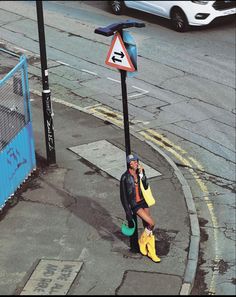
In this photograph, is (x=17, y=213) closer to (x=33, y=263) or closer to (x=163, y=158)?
(x=33, y=263)

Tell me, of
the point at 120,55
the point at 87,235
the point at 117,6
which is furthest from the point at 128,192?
the point at 117,6

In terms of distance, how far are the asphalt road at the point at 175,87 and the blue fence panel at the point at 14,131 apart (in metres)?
3.46

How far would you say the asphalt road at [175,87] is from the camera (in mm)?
11391

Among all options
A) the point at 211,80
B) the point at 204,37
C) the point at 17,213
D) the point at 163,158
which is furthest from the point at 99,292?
the point at 204,37

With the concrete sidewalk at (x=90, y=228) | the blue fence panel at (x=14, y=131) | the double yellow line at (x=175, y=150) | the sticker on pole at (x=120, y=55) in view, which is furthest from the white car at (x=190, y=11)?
the sticker on pole at (x=120, y=55)

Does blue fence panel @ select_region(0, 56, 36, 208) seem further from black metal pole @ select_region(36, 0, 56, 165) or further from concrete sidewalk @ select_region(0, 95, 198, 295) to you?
black metal pole @ select_region(36, 0, 56, 165)

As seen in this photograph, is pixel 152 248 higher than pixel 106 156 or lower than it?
higher

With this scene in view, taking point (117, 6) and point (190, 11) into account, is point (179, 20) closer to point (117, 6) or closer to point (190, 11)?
point (190, 11)

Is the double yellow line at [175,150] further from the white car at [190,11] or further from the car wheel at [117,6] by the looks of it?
the car wheel at [117,6]

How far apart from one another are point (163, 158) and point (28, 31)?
1080 centimetres

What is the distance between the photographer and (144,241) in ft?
32.4

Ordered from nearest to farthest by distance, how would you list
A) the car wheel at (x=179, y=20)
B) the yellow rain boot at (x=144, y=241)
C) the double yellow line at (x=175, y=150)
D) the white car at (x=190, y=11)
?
1. the yellow rain boot at (x=144, y=241)
2. the double yellow line at (x=175, y=150)
3. the white car at (x=190, y=11)
4. the car wheel at (x=179, y=20)

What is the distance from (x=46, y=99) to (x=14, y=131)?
3.86 ft

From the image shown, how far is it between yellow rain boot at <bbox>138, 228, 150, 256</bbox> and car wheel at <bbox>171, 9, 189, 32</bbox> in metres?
13.7
